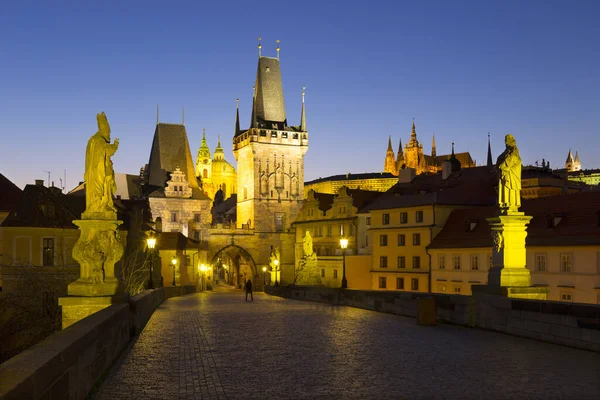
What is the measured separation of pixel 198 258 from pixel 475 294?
67123 millimetres

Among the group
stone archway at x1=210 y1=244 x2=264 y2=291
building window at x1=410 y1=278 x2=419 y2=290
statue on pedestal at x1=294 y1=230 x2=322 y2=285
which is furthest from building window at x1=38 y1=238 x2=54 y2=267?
stone archway at x1=210 y1=244 x2=264 y2=291

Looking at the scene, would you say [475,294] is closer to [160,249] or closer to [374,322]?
[374,322]

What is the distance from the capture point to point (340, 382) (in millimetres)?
10164

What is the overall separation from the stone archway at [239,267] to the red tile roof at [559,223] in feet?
143

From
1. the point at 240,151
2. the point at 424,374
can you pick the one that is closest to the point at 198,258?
the point at 240,151

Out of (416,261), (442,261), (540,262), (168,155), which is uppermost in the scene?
(168,155)

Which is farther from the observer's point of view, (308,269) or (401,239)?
(401,239)

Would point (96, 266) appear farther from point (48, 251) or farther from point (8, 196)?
point (8, 196)

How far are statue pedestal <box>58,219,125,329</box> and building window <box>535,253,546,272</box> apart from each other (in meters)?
33.3

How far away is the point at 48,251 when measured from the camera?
161 ft

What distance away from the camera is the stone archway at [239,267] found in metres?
91.5

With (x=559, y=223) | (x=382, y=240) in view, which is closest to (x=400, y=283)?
(x=382, y=240)

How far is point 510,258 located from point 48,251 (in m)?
39.2

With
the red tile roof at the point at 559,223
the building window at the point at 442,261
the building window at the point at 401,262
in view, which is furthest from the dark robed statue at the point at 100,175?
the building window at the point at 401,262
